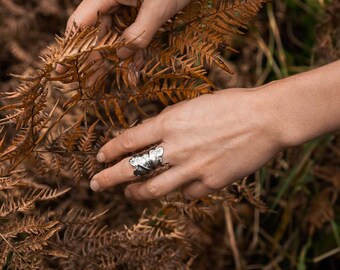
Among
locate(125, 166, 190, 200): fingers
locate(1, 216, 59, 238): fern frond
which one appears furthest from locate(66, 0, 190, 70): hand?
locate(1, 216, 59, 238): fern frond

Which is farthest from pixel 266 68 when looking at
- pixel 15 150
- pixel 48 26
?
pixel 15 150

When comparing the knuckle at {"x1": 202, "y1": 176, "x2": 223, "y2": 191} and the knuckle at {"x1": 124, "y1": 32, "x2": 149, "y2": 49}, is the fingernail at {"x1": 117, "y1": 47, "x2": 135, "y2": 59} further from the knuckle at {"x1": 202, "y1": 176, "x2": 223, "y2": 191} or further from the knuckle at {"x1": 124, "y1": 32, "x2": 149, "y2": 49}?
the knuckle at {"x1": 202, "y1": 176, "x2": 223, "y2": 191}

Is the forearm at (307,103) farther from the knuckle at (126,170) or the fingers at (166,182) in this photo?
the knuckle at (126,170)

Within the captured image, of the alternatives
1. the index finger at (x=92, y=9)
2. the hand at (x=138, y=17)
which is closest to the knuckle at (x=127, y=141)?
the hand at (x=138, y=17)

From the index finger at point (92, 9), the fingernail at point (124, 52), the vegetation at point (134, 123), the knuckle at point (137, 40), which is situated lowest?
the vegetation at point (134, 123)

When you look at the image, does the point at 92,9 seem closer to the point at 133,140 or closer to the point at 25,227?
the point at 133,140

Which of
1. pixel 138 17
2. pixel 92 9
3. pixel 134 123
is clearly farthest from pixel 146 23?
pixel 134 123

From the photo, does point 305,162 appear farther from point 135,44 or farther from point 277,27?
point 135,44
